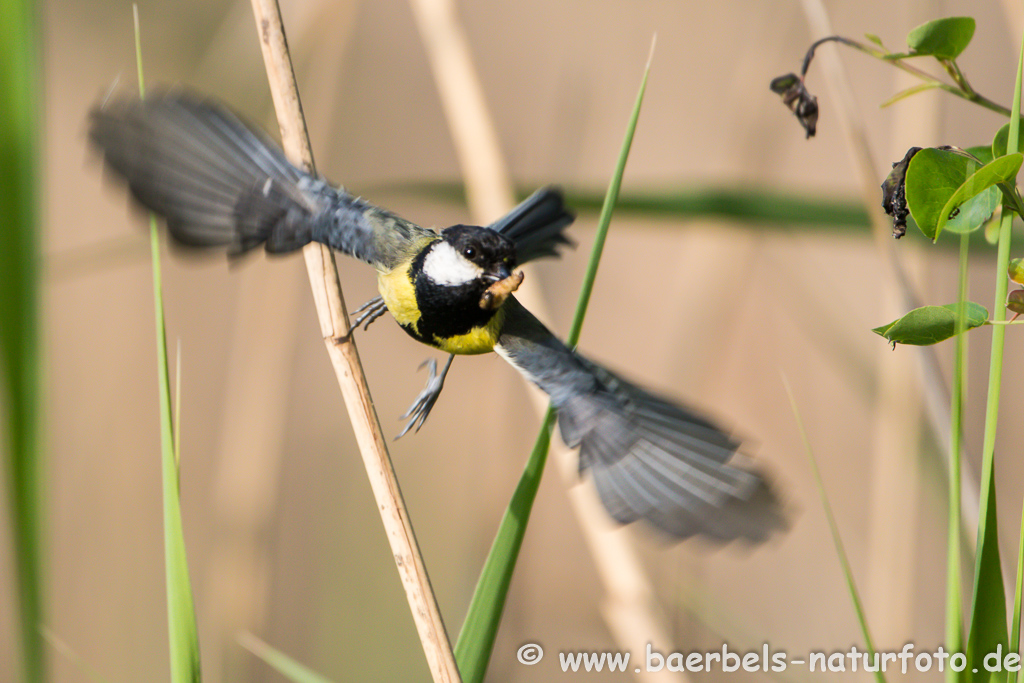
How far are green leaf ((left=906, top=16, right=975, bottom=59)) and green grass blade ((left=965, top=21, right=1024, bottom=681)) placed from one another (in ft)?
0.14

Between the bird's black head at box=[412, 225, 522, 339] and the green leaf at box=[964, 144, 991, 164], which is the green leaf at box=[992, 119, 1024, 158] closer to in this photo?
the green leaf at box=[964, 144, 991, 164]

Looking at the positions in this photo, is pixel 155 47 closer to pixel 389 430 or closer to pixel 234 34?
pixel 234 34

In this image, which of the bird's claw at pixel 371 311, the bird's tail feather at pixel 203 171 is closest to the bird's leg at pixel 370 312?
the bird's claw at pixel 371 311

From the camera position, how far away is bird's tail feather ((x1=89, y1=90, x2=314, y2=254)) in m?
0.58

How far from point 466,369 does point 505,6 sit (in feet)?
3.82

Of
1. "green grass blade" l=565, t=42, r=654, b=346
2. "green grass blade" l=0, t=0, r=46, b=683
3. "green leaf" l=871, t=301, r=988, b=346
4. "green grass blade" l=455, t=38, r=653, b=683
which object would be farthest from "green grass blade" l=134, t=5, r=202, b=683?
"green leaf" l=871, t=301, r=988, b=346

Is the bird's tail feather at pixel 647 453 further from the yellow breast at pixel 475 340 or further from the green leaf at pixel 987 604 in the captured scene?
the green leaf at pixel 987 604

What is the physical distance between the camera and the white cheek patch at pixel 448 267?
0.63m

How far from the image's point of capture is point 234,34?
1.24 meters

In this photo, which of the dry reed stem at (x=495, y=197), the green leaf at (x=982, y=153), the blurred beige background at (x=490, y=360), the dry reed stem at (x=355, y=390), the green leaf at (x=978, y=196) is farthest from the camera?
the blurred beige background at (x=490, y=360)

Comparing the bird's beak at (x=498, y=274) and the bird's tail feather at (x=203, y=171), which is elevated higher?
the bird's tail feather at (x=203, y=171)

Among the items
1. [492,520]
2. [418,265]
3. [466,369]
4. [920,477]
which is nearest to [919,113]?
[920,477]

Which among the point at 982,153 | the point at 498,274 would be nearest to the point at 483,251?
the point at 498,274

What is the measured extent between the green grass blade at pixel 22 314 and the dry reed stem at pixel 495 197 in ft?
1.84
